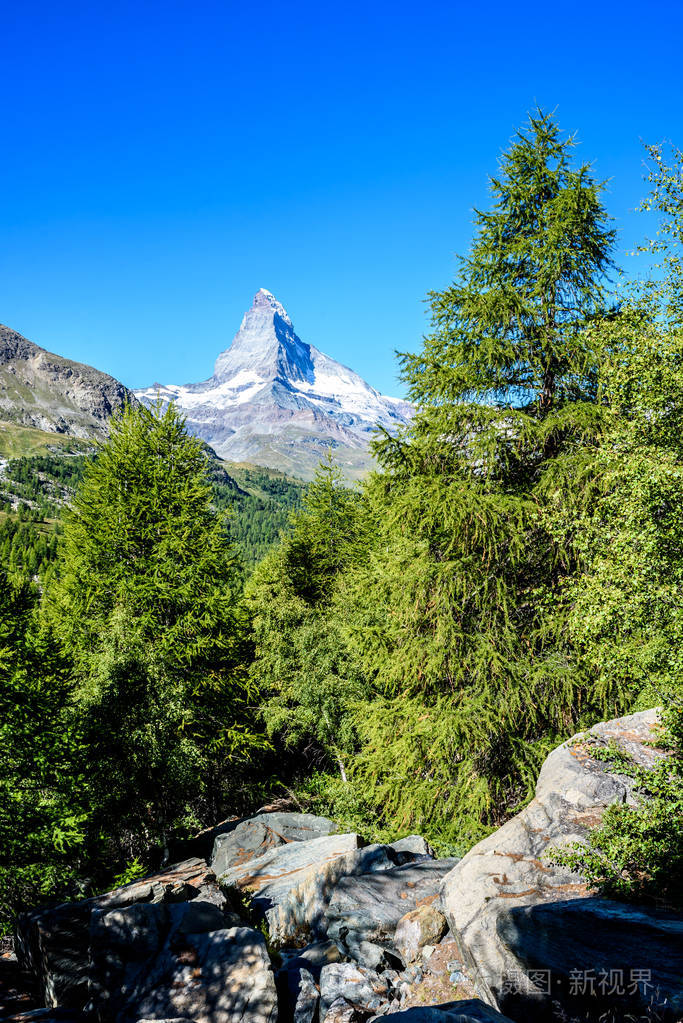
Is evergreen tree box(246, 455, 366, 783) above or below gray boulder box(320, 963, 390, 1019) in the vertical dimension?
above

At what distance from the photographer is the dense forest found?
8.57 meters

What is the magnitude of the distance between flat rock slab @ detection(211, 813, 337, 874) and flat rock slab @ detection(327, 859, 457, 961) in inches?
213

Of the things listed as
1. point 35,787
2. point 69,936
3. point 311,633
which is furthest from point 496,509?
point 35,787

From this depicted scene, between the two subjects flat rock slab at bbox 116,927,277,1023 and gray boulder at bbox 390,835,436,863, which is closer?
flat rock slab at bbox 116,927,277,1023

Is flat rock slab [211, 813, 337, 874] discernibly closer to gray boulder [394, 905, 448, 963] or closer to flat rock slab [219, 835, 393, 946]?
flat rock slab [219, 835, 393, 946]

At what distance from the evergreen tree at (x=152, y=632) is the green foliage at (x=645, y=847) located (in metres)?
12.4

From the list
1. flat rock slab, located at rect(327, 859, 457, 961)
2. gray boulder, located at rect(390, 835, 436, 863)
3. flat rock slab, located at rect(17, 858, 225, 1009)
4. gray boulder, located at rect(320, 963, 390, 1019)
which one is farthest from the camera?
gray boulder, located at rect(390, 835, 436, 863)

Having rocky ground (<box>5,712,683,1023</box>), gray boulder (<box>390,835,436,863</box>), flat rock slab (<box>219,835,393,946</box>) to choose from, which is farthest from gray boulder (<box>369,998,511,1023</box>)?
gray boulder (<box>390,835,436,863</box>)

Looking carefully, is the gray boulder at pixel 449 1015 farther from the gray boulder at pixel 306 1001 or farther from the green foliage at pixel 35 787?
the green foliage at pixel 35 787

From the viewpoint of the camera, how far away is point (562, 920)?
5629 mm

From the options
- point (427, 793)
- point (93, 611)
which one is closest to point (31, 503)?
point (93, 611)

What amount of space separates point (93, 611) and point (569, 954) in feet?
56.3

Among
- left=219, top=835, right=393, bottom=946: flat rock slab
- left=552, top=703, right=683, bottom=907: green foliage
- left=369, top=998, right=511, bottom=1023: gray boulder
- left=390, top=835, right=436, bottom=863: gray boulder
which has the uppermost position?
left=552, top=703, right=683, bottom=907: green foliage

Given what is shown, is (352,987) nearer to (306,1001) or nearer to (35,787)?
(306,1001)
